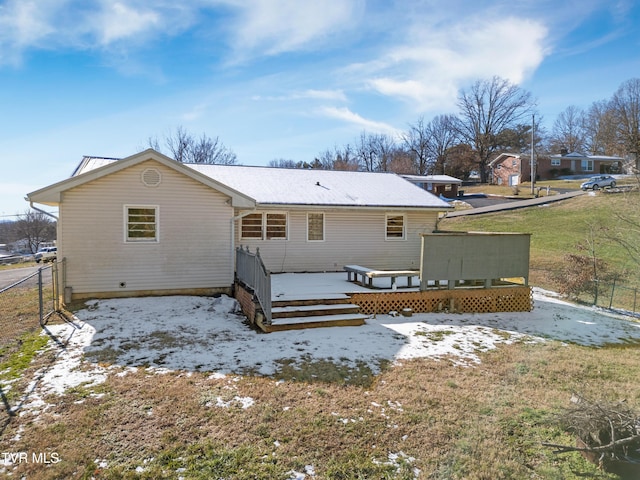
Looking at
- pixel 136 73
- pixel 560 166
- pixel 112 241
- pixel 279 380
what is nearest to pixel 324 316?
pixel 279 380

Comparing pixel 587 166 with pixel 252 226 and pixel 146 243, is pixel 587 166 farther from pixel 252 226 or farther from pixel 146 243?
pixel 146 243

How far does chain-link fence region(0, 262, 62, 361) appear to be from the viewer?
683 centimetres

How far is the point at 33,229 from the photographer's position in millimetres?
58031

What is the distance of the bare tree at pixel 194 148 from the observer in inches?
1610

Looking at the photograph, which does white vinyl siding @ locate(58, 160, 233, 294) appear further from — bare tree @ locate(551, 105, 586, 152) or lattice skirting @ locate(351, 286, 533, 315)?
bare tree @ locate(551, 105, 586, 152)

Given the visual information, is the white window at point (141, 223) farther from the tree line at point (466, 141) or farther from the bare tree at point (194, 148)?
the tree line at point (466, 141)

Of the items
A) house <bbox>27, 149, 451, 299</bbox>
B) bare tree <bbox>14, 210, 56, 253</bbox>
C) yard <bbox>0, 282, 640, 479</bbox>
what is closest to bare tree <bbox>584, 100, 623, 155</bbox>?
house <bbox>27, 149, 451, 299</bbox>

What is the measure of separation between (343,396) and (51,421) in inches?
134

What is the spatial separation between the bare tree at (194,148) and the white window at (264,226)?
2967 centimetres

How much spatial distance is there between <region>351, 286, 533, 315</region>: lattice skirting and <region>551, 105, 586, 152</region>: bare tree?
6286 centimetres

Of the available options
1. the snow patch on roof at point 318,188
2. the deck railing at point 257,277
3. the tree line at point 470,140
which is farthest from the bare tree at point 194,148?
the deck railing at point 257,277

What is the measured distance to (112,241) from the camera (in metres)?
9.77

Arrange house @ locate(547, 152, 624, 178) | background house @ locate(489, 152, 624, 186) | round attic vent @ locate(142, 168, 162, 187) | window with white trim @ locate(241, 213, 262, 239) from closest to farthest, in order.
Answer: round attic vent @ locate(142, 168, 162, 187)
window with white trim @ locate(241, 213, 262, 239)
background house @ locate(489, 152, 624, 186)
house @ locate(547, 152, 624, 178)

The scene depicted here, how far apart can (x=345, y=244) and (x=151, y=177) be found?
6.65 meters
